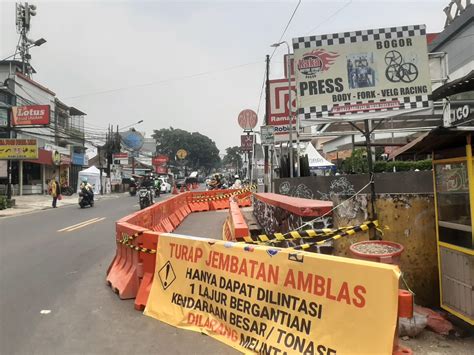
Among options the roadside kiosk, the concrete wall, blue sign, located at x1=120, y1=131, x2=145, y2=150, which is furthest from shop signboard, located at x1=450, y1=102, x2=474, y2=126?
blue sign, located at x1=120, y1=131, x2=145, y2=150

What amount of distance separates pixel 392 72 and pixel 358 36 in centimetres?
108

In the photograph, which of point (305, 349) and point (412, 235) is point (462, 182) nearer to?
point (412, 235)

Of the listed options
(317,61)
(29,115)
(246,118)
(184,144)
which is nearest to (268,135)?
(317,61)

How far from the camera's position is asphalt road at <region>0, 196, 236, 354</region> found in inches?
163

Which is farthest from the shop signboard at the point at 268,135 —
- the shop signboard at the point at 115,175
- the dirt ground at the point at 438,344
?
the shop signboard at the point at 115,175

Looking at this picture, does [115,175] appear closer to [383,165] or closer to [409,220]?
[383,165]

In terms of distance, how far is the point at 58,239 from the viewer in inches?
438

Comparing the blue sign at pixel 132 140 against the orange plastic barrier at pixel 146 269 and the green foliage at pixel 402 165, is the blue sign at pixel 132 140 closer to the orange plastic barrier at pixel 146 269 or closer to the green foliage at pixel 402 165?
the green foliage at pixel 402 165

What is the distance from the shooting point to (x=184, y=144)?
10019 cm

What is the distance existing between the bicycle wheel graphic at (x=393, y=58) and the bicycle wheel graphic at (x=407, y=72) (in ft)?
0.42

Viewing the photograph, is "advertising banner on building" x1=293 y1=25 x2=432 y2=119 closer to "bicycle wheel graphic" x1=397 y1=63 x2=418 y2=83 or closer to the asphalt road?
"bicycle wheel graphic" x1=397 y1=63 x2=418 y2=83

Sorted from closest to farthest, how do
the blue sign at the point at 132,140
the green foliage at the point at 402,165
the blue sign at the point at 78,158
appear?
the green foliage at the point at 402,165, the blue sign at the point at 78,158, the blue sign at the point at 132,140

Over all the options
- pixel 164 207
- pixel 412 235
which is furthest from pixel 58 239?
pixel 412 235

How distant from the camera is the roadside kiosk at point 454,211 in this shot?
441 cm
